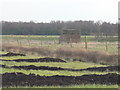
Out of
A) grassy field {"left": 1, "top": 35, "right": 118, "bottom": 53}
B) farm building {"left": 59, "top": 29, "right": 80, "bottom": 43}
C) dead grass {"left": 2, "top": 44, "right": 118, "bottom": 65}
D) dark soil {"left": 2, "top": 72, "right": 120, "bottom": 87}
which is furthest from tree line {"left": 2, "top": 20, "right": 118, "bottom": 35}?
dark soil {"left": 2, "top": 72, "right": 120, "bottom": 87}

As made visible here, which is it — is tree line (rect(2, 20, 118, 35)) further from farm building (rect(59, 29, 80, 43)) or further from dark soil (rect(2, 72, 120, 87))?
dark soil (rect(2, 72, 120, 87))

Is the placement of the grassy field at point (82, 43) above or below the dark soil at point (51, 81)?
below

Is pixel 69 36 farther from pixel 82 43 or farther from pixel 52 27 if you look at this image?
pixel 52 27

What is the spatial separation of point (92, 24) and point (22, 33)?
970 inches

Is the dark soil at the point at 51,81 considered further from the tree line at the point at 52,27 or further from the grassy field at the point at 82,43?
the tree line at the point at 52,27

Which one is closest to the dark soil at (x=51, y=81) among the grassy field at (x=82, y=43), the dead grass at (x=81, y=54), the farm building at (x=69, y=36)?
the dead grass at (x=81, y=54)

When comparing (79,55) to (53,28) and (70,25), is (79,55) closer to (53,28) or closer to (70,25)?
(53,28)

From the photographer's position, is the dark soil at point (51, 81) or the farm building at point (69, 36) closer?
the dark soil at point (51, 81)

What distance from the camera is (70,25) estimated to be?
9488 centimetres

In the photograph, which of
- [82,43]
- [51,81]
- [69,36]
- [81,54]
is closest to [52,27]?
[69,36]

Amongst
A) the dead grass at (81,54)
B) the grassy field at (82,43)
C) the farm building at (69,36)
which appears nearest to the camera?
the dead grass at (81,54)

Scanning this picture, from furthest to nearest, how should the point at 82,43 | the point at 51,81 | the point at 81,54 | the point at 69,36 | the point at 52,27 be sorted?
the point at 52,27 → the point at 69,36 → the point at 82,43 → the point at 81,54 → the point at 51,81

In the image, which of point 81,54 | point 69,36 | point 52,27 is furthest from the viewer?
point 52,27

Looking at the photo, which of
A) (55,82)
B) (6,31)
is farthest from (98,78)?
(6,31)
